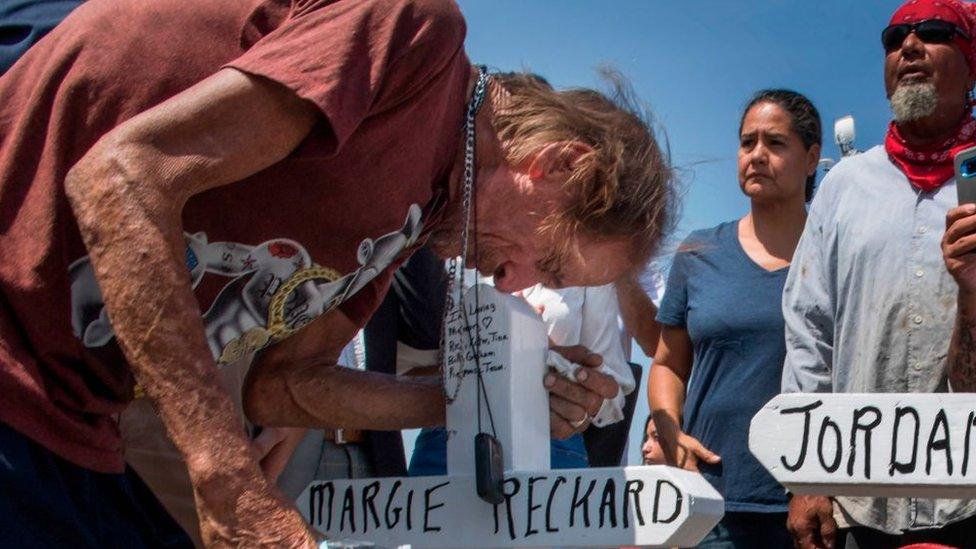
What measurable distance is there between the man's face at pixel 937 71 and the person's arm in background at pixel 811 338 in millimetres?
397

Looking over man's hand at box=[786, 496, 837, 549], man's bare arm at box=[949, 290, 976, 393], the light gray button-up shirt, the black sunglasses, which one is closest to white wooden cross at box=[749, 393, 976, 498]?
man's bare arm at box=[949, 290, 976, 393]

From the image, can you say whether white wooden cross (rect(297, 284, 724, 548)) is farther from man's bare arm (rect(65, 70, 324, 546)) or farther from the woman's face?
the woman's face

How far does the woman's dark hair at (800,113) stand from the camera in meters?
3.86

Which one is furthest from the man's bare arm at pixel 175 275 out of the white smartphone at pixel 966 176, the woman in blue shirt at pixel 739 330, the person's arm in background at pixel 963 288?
the woman in blue shirt at pixel 739 330

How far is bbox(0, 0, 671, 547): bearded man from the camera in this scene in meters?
1.50

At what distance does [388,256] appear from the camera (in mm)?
1989

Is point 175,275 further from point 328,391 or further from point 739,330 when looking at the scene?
point 739,330

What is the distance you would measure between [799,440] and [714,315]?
66.0 inches

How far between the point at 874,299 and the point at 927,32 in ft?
2.63

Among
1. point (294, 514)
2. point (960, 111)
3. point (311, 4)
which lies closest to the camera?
point (294, 514)

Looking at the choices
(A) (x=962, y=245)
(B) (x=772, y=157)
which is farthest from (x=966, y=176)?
(B) (x=772, y=157)

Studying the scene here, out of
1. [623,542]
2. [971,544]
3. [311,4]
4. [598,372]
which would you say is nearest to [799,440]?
[623,542]

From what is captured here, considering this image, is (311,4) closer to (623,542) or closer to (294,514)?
(294,514)

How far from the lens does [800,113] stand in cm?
388
